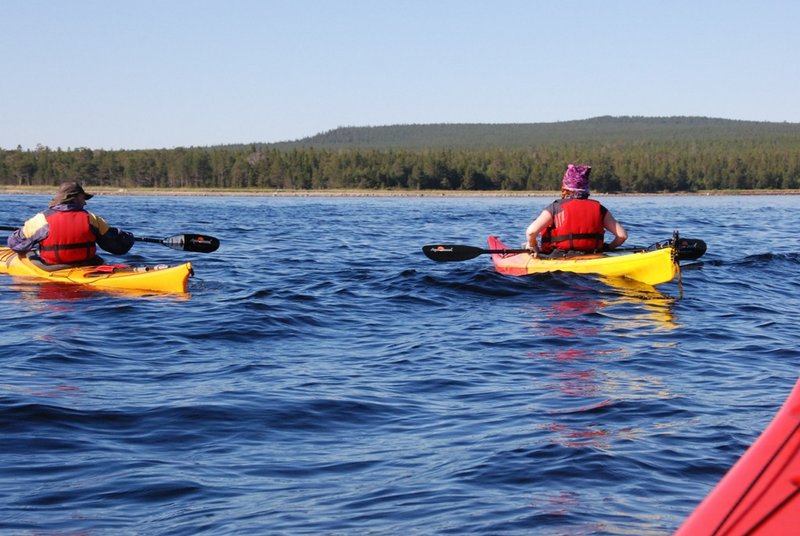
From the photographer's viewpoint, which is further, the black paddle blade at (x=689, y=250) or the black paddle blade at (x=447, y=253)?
the black paddle blade at (x=447, y=253)

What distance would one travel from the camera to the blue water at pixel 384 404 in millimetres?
5559

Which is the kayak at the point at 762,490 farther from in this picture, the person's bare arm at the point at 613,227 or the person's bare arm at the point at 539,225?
the person's bare arm at the point at 613,227

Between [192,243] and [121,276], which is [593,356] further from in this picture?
[192,243]

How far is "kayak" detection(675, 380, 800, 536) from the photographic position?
2400 mm

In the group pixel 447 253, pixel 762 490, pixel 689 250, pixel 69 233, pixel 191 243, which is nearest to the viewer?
pixel 762 490

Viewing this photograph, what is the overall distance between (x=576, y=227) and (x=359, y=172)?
127m

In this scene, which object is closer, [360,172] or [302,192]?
[302,192]

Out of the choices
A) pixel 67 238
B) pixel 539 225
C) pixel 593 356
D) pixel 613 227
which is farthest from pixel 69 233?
pixel 593 356

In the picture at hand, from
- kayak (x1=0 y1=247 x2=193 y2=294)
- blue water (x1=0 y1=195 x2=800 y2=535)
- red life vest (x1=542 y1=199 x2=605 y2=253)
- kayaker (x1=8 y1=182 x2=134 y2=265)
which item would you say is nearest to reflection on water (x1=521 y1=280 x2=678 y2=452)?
blue water (x1=0 y1=195 x2=800 y2=535)

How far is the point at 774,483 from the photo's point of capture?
7.96 feet

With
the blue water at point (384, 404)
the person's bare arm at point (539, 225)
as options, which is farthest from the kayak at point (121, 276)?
the person's bare arm at point (539, 225)

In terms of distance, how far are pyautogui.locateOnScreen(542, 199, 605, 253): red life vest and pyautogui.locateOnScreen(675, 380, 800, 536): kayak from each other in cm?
1229

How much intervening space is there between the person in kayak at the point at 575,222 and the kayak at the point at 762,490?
39.8 ft

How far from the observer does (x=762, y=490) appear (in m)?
2.43
